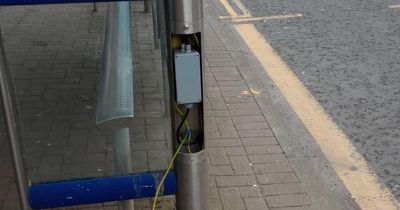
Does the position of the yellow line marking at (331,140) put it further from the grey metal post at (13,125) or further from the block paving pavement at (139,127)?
the grey metal post at (13,125)

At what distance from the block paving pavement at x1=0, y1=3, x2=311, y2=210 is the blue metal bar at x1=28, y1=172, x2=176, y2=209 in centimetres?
26

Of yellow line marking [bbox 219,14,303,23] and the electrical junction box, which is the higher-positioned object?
the electrical junction box

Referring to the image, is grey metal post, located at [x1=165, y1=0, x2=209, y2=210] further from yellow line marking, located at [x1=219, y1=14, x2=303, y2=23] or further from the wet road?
yellow line marking, located at [x1=219, y1=14, x2=303, y2=23]

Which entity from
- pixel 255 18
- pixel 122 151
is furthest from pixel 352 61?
pixel 122 151

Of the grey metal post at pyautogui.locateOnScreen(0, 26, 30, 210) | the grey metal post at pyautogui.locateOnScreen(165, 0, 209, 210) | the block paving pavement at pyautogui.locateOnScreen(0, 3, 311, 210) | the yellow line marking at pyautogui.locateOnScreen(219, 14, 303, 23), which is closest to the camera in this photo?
the grey metal post at pyautogui.locateOnScreen(165, 0, 209, 210)

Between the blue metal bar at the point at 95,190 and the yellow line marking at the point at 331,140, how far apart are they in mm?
1456

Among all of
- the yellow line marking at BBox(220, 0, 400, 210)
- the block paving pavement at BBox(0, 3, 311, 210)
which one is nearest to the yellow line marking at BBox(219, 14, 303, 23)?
the block paving pavement at BBox(0, 3, 311, 210)

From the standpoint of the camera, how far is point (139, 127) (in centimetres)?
416

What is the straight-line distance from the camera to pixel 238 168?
3.63 m

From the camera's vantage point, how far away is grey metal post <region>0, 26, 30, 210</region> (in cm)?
211

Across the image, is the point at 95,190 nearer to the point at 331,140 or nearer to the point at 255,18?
the point at 331,140

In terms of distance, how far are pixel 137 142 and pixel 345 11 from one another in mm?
4740

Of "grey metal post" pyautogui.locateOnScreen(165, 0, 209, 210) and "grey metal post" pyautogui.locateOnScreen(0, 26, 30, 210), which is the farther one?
"grey metal post" pyautogui.locateOnScreen(0, 26, 30, 210)

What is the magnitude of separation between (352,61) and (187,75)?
404 cm
